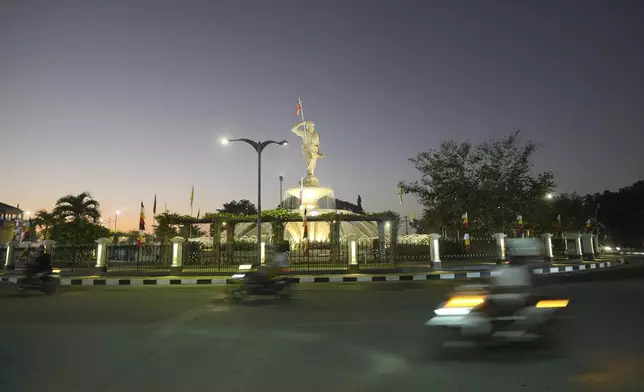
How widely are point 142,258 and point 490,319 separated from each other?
3192 cm

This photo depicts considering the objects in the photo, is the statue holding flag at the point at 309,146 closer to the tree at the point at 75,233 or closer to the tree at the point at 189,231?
→ the tree at the point at 189,231

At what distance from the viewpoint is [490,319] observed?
A: 5.31 meters

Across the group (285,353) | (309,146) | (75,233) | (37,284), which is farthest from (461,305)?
(75,233)

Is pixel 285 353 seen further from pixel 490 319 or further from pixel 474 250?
pixel 474 250

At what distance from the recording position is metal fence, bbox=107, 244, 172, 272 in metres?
23.3

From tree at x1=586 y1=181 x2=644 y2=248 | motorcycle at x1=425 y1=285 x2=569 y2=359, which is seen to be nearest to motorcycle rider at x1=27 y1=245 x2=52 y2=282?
motorcycle at x1=425 y1=285 x2=569 y2=359

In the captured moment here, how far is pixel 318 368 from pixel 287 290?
7.02m

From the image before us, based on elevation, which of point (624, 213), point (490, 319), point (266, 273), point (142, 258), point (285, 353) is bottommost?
point (285, 353)

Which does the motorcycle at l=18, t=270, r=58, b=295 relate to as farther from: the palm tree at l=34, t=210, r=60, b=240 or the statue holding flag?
the palm tree at l=34, t=210, r=60, b=240

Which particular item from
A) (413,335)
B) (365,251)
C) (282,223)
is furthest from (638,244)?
(413,335)

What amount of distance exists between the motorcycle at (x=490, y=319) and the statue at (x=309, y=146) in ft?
96.0

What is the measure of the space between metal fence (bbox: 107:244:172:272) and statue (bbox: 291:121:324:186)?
12675 mm

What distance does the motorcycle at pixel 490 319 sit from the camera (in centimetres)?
526

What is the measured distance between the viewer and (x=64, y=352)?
18.6ft
